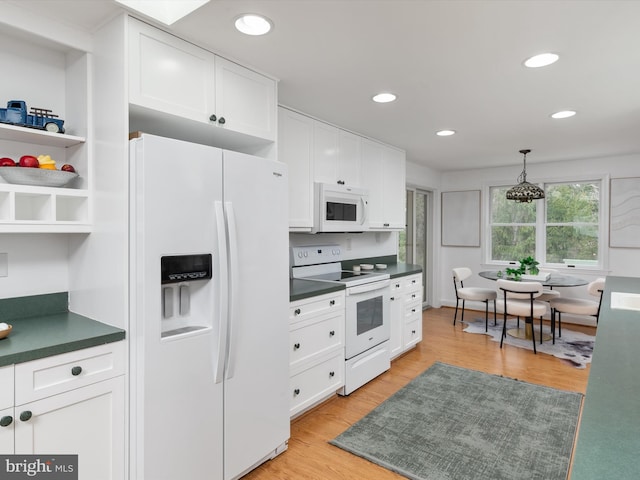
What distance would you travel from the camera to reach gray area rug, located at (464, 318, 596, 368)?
13.3ft

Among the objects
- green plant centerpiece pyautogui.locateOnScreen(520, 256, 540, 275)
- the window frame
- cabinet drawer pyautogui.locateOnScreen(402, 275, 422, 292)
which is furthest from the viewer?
the window frame

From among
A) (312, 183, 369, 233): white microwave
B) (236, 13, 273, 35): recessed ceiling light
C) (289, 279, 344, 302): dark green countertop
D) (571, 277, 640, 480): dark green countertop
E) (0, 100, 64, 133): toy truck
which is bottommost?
(571, 277, 640, 480): dark green countertop

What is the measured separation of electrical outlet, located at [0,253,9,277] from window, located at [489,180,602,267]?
20.3 feet

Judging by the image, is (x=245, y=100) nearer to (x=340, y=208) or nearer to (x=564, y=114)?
(x=340, y=208)

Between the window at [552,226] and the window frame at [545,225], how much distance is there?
0.01 metres

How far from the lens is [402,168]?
4750 millimetres

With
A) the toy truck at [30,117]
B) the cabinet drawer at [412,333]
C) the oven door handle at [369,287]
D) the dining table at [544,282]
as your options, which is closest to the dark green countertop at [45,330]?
the toy truck at [30,117]

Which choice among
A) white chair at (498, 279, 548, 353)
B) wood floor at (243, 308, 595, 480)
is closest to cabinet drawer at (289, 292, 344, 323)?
wood floor at (243, 308, 595, 480)

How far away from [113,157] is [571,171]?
597 centimetres

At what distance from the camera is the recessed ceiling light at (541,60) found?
2161 millimetres

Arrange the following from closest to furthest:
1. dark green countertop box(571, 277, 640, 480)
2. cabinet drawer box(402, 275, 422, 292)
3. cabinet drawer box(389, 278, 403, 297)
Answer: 1. dark green countertop box(571, 277, 640, 480)
2. cabinet drawer box(389, 278, 403, 297)
3. cabinet drawer box(402, 275, 422, 292)

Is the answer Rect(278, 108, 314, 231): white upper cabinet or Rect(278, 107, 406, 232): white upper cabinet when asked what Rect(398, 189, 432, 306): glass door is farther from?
Rect(278, 108, 314, 231): white upper cabinet

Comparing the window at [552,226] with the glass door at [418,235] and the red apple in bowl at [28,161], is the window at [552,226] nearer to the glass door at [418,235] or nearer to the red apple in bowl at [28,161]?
the glass door at [418,235]

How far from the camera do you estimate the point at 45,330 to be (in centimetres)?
172
